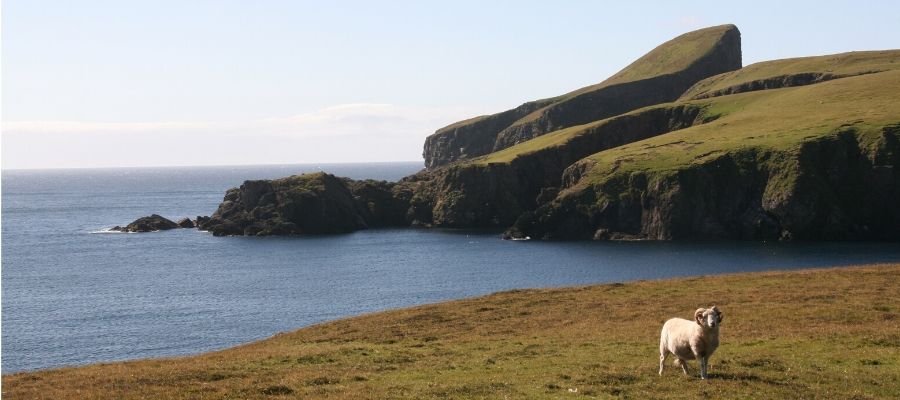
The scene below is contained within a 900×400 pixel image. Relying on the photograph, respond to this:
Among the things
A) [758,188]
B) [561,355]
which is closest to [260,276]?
[758,188]

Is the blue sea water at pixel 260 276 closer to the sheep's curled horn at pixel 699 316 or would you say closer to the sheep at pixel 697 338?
the sheep at pixel 697 338

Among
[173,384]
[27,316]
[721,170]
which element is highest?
[721,170]

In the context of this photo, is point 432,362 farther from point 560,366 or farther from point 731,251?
point 731,251

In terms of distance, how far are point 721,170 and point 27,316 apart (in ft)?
414

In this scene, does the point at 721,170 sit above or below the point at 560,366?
above

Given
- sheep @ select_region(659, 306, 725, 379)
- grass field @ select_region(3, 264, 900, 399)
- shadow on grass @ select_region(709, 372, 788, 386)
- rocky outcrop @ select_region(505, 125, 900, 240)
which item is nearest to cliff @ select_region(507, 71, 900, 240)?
rocky outcrop @ select_region(505, 125, 900, 240)

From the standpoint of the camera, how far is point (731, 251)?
5822 inches

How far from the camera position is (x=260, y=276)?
135 m

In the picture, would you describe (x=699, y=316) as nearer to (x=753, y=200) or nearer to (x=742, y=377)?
(x=742, y=377)

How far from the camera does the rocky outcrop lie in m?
160

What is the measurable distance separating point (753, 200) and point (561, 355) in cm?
14005

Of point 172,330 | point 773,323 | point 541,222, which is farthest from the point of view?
point 541,222

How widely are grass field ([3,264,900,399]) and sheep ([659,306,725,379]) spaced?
29.4 inches

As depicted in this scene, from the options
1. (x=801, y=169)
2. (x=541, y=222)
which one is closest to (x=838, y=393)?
(x=801, y=169)
